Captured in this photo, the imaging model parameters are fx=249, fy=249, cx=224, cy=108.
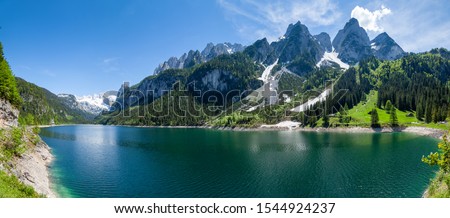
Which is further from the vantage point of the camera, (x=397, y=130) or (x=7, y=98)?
(x=397, y=130)

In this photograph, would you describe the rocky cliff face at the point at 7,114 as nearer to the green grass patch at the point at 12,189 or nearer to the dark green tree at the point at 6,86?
the dark green tree at the point at 6,86

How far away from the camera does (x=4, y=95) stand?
232 ft

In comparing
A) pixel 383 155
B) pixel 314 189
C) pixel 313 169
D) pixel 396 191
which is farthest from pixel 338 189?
pixel 383 155

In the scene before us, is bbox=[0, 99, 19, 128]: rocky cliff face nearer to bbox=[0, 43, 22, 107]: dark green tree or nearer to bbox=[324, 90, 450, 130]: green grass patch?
bbox=[0, 43, 22, 107]: dark green tree

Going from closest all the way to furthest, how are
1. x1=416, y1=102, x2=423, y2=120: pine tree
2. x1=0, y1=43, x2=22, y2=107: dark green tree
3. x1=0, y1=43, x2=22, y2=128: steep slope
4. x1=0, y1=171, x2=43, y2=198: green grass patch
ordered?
x1=0, y1=171, x2=43, y2=198: green grass patch, x1=0, y1=43, x2=22, y2=128: steep slope, x1=0, y1=43, x2=22, y2=107: dark green tree, x1=416, y1=102, x2=423, y2=120: pine tree

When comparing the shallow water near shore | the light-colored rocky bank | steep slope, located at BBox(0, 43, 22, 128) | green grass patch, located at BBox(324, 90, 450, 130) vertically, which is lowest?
the shallow water near shore

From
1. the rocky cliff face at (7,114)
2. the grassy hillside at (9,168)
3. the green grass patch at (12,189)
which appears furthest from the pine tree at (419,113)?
the rocky cliff face at (7,114)

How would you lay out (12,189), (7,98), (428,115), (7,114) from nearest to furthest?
(12,189) → (7,114) → (7,98) → (428,115)

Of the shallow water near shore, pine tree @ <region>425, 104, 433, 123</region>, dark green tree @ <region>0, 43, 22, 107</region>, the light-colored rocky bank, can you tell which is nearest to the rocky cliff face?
dark green tree @ <region>0, 43, 22, 107</region>

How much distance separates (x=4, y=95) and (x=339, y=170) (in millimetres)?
90763

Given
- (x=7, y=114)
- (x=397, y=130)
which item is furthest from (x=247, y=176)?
(x=397, y=130)

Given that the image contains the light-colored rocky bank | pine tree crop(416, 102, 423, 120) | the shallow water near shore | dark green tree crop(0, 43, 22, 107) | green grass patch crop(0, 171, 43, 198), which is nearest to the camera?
green grass patch crop(0, 171, 43, 198)

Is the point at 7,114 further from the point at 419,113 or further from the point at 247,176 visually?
the point at 419,113

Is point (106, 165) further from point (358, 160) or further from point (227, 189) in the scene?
point (358, 160)
